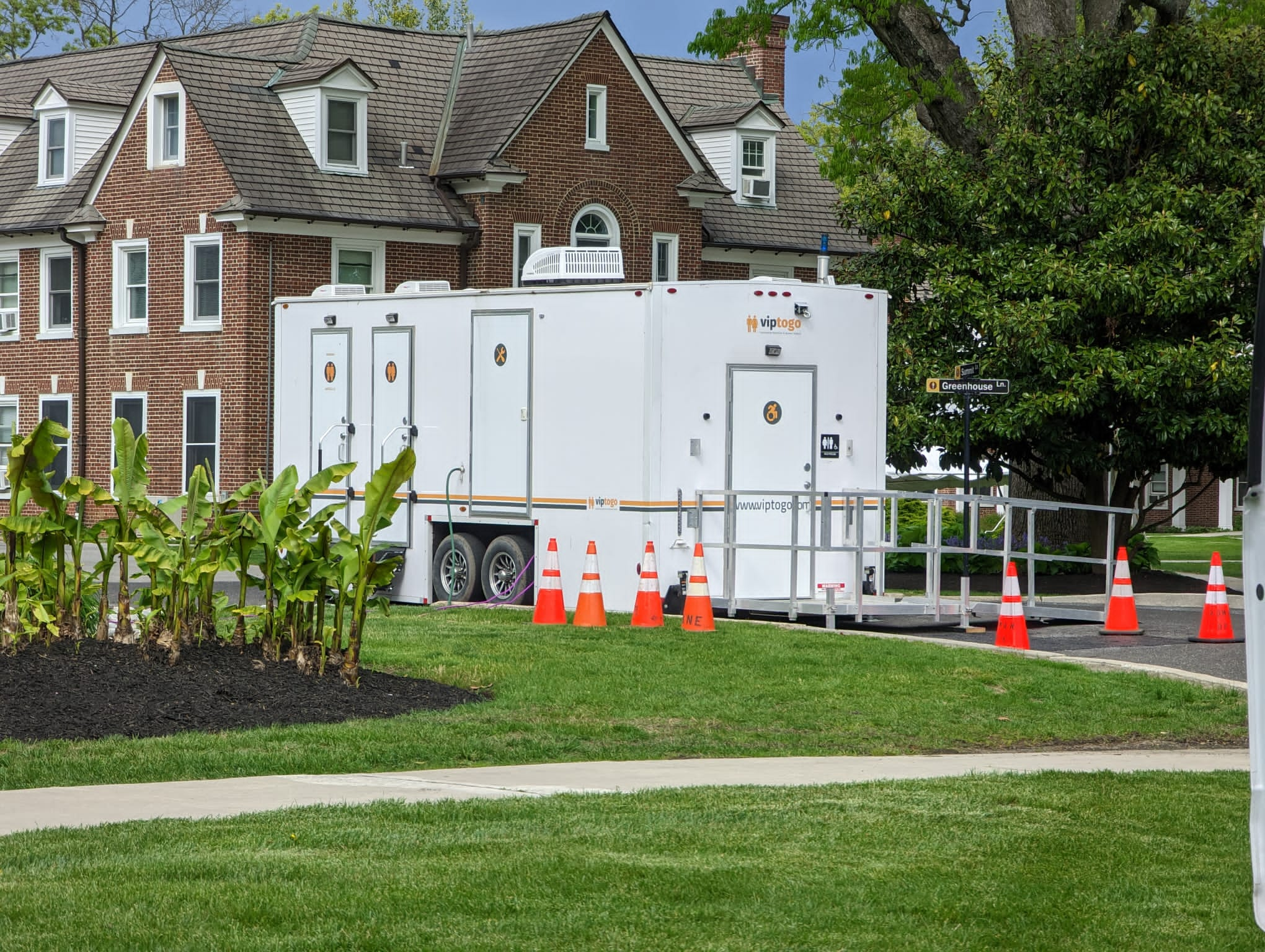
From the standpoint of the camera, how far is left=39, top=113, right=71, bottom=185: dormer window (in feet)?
124

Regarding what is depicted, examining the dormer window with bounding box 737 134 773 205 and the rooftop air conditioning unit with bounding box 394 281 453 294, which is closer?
the rooftop air conditioning unit with bounding box 394 281 453 294

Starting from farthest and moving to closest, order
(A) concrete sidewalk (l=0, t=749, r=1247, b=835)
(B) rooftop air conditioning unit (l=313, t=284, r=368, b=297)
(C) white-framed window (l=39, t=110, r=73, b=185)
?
(C) white-framed window (l=39, t=110, r=73, b=185) < (B) rooftop air conditioning unit (l=313, t=284, r=368, b=297) < (A) concrete sidewalk (l=0, t=749, r=1247, b=835)

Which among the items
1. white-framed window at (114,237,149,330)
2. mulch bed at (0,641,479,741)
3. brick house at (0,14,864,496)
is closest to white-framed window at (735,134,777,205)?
brick house at (0,14,864,496)

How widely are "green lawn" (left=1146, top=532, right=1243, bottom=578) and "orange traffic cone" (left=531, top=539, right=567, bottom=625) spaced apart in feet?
47.6

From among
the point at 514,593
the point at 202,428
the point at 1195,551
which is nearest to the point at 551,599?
the point at 514,593

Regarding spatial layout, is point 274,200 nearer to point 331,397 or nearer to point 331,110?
point 331,110

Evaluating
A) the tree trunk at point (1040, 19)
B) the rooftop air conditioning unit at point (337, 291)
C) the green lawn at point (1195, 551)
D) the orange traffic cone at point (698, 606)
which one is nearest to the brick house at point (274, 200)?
the green lawn at point (1195, 551)

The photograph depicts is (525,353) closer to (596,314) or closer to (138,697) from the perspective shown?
(596,314)

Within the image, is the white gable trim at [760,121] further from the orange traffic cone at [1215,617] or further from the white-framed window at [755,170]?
the orange traffic cone at [1215,617]

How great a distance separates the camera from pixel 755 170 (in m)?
40.5

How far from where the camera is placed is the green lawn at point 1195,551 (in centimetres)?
3334

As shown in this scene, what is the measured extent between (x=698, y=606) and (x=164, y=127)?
21.6 meters

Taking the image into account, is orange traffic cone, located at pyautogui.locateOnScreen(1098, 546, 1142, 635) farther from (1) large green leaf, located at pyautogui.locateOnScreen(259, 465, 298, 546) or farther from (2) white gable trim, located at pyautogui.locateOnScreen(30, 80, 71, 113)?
(2) white gable trim, located at pyautogui.locateOnScreen(30, 80, 71, 113)

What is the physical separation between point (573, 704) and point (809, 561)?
21.6ft
